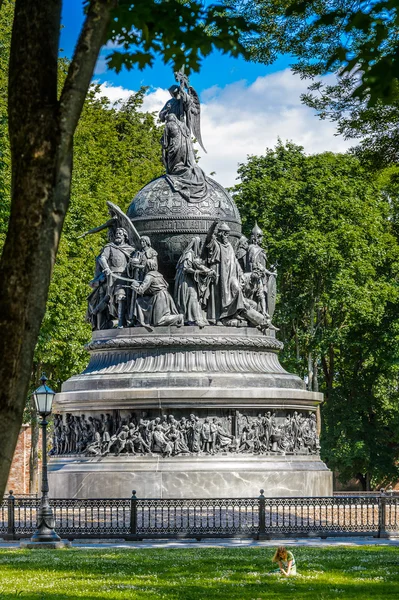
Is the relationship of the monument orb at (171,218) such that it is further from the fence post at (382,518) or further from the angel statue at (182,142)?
the fence post at (382,518)

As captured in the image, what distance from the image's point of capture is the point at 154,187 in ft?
113

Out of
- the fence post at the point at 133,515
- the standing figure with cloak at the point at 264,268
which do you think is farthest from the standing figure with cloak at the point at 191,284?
the fence post at the point at 133,515

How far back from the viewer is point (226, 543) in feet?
80.1

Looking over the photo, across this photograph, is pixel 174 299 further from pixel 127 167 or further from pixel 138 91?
pixel 138 91

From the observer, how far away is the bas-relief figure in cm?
3089

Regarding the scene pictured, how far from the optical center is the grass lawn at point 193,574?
50.6ft

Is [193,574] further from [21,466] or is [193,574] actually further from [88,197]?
[21,466]

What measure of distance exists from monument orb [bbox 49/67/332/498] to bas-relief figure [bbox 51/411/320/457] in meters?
0.03

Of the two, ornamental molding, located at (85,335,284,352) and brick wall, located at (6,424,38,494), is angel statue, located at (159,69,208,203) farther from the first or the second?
brick wall, located at (6,424,38,494)

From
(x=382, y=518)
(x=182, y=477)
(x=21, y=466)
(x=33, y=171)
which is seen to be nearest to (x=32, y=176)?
(x=33, y=171)

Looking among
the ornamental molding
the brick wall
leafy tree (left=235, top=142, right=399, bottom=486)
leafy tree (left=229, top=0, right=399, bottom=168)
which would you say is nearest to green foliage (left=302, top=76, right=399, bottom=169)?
leafy tree (left=229, top=0, right=399, bottom=168)

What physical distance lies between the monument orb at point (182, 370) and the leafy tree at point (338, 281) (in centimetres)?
1954

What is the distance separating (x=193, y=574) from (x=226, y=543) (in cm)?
Result: 677

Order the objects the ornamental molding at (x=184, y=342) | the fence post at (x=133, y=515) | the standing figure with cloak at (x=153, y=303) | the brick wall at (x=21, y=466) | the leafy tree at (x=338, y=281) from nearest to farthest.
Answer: the fence post at (x=133, y=515) < the ornamental molding at (x=184, y=342) < the standing figure with cloak at (x=153, y=303) < the leafy tree at (x=338, y=281) < the brick wall at (x=21, y=466)
